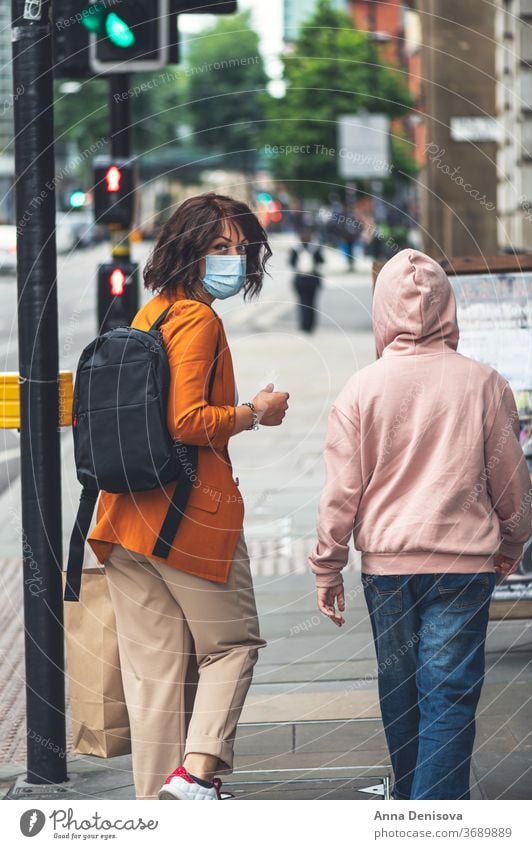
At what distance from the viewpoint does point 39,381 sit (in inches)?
189

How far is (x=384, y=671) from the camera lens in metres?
3.89

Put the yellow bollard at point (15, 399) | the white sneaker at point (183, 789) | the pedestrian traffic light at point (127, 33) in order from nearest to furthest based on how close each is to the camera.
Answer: the white sneaker at point (183, 789), the yellow bollard at point (15, 399), the pedestrian traffic light at point (127, 33)

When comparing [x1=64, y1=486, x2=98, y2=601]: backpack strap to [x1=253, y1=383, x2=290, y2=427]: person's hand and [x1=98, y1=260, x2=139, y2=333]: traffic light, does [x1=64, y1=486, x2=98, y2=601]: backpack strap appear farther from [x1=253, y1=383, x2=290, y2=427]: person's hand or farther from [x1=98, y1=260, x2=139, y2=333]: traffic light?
[x1=98, y1=260, x2=139, y2=333]: traffic light

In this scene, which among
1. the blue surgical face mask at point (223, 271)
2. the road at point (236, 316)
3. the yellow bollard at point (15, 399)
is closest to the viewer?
the blue surgical face mask at point (223, 271)

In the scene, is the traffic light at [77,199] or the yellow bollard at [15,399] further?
the traffic light at [77,199]

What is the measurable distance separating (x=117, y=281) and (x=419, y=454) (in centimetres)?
541

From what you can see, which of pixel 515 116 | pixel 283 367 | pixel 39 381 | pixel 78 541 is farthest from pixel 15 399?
pixel 283 367

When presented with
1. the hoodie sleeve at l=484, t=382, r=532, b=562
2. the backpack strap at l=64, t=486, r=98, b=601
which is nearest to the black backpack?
the backpack strap at l=64, t=486, r=98, b=601

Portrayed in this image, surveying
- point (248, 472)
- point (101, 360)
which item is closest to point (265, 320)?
point (248, 472)

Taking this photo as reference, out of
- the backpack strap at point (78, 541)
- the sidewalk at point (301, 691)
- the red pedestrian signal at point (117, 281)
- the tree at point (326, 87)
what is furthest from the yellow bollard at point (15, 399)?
the tree at point (326, 87)

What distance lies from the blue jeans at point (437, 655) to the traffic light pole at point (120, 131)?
5464 millimetres

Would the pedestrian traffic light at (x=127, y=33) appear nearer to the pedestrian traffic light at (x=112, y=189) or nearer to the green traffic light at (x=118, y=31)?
the green traffic light at (x=118, y=31)

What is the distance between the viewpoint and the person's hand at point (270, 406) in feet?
13.5
